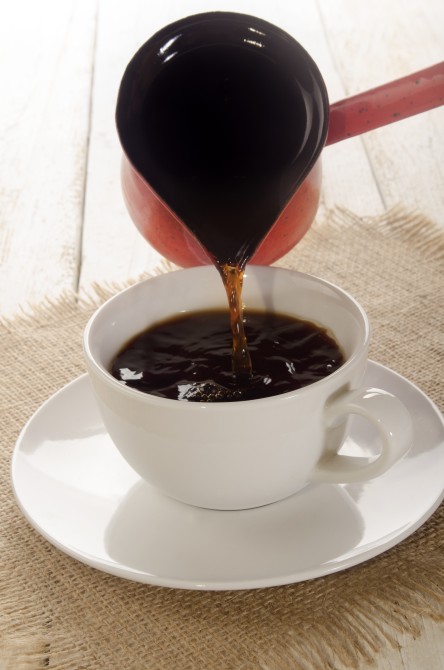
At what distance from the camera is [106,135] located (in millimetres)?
2439

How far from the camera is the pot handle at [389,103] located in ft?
4.29

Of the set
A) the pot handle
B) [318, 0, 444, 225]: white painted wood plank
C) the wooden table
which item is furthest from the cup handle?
[318, 0, 444, 225]: white painted wood plank

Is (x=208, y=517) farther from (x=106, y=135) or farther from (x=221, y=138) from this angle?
(x=106, y=135)

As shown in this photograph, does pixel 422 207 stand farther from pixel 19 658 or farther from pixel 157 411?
pixel 19 658

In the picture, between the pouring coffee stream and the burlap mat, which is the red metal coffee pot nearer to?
the pouring coffee stream

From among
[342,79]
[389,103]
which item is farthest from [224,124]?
[342,79]

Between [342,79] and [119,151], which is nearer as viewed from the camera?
[119,151]

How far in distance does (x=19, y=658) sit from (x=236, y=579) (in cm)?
23

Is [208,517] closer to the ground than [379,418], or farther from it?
closer to the ground

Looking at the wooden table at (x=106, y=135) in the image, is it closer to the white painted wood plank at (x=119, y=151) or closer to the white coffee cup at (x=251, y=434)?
the white painted wood plank at (x=119, y=151)

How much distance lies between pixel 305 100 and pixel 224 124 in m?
0.11

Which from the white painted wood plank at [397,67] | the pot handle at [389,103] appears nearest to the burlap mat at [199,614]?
the pot handle at [389,103]

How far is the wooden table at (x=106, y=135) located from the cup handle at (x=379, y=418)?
0.17 metres

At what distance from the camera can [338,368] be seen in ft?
3.52
